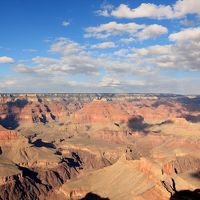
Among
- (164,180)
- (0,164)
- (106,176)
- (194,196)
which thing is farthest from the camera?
(0,164)

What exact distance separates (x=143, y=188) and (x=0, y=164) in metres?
84.1

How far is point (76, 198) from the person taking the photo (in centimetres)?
15262

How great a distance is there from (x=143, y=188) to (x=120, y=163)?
33.6 meters

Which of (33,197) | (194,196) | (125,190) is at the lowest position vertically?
(33,197)

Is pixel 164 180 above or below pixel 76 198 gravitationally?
above

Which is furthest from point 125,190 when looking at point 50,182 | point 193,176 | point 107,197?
point 50,182

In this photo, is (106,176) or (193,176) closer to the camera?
(193,176)

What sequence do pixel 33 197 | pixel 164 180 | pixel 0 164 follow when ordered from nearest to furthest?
1. pixel 164 180
2. pixel 33 197
3. pixel 0 164

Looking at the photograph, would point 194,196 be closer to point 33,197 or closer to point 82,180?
point 82,180

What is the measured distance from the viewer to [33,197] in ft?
582

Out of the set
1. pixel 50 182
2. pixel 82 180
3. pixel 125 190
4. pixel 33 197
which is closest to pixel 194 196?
pixel 125 190

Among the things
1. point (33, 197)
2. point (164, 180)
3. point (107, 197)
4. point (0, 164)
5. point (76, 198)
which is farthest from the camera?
point (0, 164)

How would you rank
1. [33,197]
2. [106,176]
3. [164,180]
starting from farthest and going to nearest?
[33,197] < [106,176] < [164,180]

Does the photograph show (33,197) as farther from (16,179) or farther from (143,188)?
(143,188)
